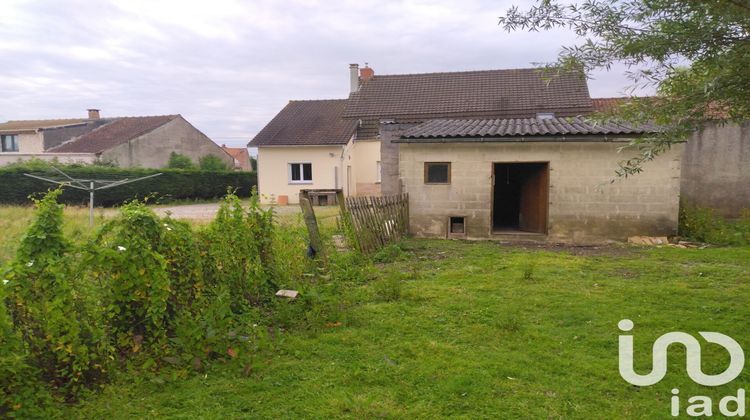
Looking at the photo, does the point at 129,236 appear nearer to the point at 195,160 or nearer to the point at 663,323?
the point at 663,323

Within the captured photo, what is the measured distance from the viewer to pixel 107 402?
361cm

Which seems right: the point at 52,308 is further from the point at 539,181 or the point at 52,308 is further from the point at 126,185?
the point at 126,185

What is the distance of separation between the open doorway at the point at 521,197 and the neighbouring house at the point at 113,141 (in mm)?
26261

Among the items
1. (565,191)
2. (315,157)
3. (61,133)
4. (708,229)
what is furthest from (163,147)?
(708,229)

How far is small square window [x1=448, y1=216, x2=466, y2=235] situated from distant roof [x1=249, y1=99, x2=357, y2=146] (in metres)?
14.5

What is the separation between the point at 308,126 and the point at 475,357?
24.8m

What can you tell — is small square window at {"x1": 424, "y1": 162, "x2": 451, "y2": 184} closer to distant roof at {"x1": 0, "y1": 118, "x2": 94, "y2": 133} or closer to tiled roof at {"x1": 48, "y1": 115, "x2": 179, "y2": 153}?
tiled roof at {"x1": 48, "y1": 115, "x2": 179, "y2": 153}

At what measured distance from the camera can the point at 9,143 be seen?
3738 centimetres

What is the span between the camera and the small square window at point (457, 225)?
12008 millimetres

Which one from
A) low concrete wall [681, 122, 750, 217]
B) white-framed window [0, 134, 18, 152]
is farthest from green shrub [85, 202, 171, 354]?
white-framed window [0, 134, 18, 152]

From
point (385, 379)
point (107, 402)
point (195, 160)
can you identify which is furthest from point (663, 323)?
point (195, 160)

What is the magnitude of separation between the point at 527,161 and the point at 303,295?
305 inches

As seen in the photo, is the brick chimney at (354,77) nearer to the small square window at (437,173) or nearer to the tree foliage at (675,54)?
the small square window at (437,173)

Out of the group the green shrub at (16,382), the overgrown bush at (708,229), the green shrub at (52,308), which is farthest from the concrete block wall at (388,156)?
the green shrub at (16,382)
